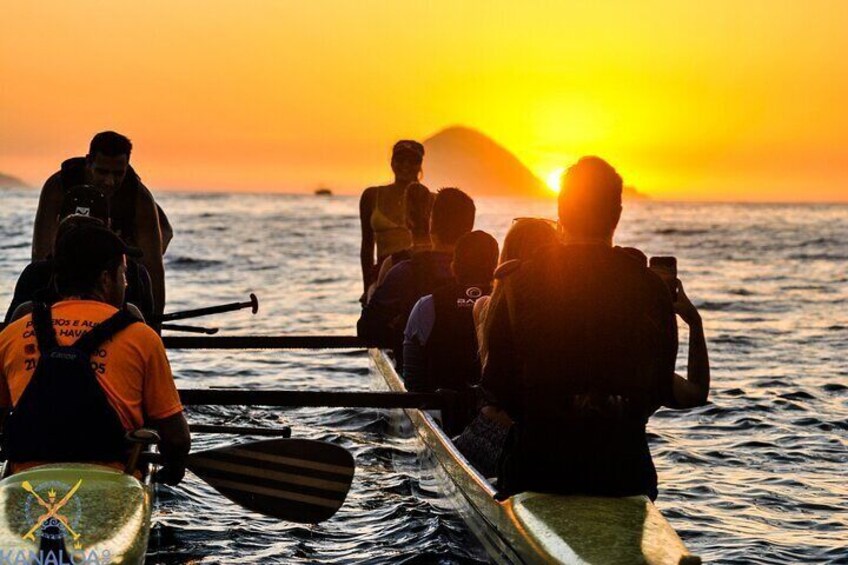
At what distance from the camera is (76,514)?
475 centimetres

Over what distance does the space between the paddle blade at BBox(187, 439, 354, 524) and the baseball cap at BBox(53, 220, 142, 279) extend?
1.68 meters

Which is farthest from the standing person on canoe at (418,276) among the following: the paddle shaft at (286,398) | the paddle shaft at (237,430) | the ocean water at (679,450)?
the paddle shaft at (237,430)

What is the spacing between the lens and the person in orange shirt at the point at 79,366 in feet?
16.3

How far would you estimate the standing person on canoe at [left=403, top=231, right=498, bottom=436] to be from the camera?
300 inches

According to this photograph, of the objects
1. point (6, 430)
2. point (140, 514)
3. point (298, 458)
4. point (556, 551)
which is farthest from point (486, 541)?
point (6, 430)

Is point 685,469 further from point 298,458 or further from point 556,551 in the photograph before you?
point 556,551

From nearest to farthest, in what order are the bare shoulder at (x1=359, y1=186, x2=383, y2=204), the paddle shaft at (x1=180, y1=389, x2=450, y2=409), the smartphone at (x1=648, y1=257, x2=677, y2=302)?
the smartphone at (x1=648, y1=257, x2=677, y2=302), the paddle shaft at (x1=180, y1=389, x2=450, y2=409), the bare shoulder at (x1=359, y1=186, x2=383, y2=204)

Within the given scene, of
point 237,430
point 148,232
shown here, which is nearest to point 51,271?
point 237,430

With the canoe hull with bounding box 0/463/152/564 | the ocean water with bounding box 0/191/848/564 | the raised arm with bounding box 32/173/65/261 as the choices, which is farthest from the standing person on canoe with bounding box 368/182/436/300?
the canoe hull with bounding box 0/463/152/564

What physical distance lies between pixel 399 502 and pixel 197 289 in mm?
23016

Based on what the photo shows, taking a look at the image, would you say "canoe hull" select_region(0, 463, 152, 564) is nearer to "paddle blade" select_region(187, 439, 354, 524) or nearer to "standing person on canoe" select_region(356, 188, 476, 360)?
"paddle blade" select_region(187, 439, 354, 524)

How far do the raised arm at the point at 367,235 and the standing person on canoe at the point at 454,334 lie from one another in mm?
4379

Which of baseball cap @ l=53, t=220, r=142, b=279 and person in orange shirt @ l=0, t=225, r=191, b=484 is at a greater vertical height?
baseball cap @ l=53, t=220, r=142, b=279

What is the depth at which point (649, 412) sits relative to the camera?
17.7 feet
